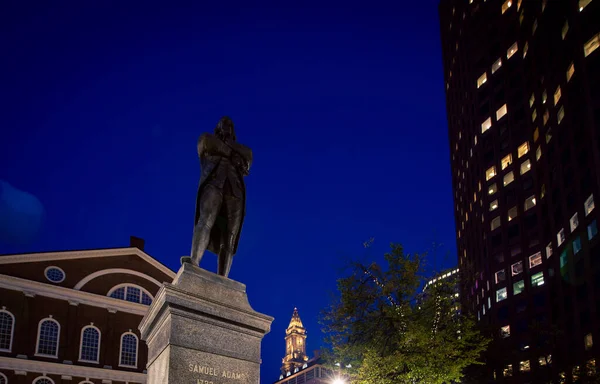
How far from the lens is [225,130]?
10.2 metres

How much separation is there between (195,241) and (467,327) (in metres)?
23.3

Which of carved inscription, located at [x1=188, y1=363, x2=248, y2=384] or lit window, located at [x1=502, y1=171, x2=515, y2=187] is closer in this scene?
carved inscription, located at [x1=188, y1=363, x2=248, y2=384]

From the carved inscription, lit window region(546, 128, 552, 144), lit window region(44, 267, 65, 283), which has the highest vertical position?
lit window region(546, 128, 552, 144)

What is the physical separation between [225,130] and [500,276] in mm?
80063

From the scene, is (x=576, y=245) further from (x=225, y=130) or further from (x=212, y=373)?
(x=212, y=373)

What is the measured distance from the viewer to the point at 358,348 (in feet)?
94.6

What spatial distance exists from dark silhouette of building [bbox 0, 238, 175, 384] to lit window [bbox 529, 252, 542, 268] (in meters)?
52.2

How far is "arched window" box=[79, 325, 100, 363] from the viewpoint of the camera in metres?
44.5

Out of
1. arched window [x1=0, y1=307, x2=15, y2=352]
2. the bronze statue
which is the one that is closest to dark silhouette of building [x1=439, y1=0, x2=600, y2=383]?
the bronze statue

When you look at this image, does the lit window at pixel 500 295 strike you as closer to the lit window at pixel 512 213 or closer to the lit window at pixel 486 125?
the lit window at pixel 512 213

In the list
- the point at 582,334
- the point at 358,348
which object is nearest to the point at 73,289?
the point at 358,348

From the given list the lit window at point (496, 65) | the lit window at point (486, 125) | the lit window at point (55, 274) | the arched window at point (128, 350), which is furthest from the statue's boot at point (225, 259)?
the lit window at point (496, 65)

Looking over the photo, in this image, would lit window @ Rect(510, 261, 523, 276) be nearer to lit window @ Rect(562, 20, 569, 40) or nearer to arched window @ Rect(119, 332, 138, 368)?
lit window @ Rect(562, 20, 569, 40)

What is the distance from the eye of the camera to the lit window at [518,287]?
253ft
